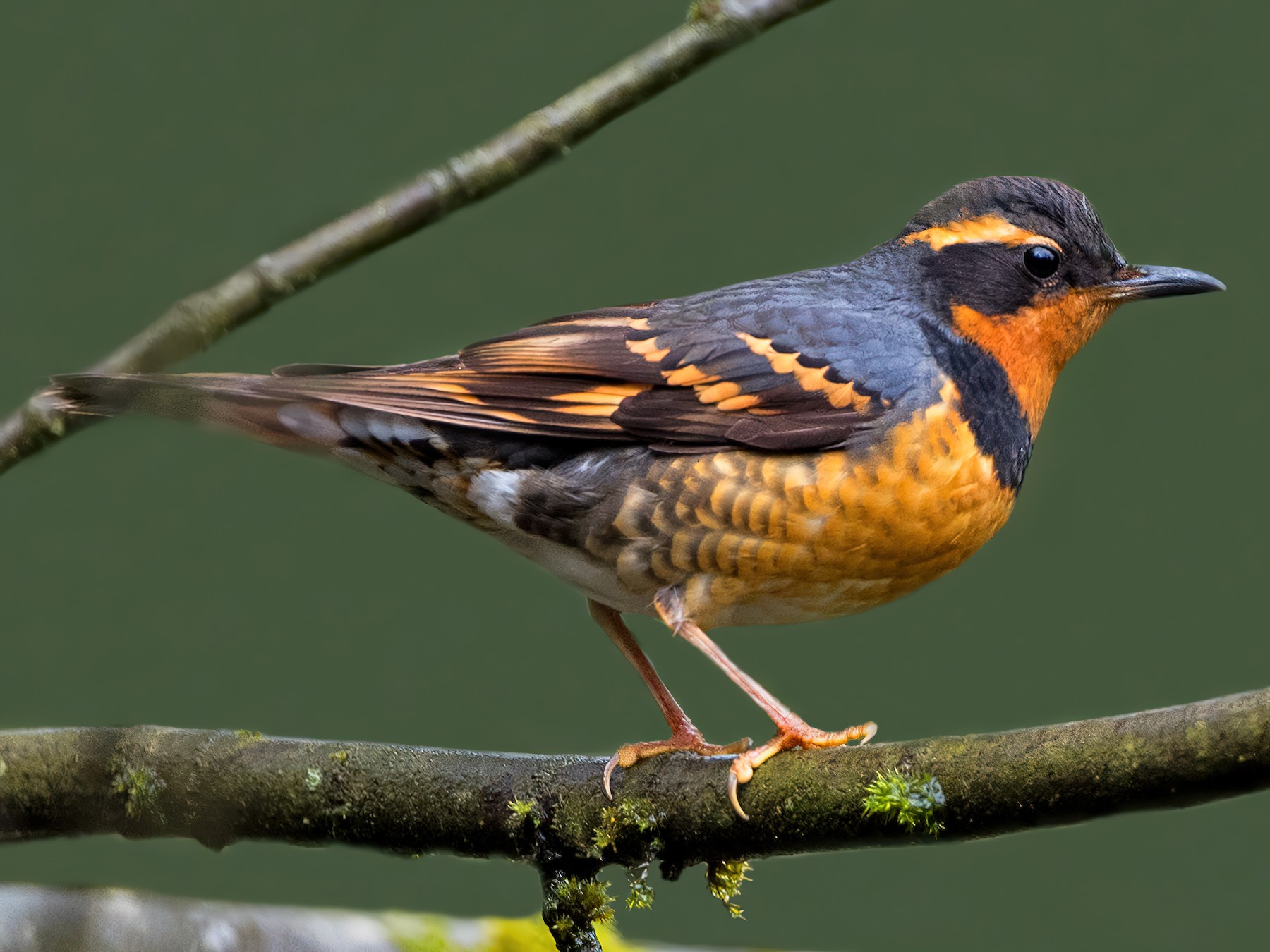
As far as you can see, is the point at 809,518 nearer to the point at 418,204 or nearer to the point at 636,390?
the point at 636,390

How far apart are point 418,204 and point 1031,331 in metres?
2.61

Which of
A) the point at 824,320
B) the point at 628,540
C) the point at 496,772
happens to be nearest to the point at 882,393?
the point at 824,320

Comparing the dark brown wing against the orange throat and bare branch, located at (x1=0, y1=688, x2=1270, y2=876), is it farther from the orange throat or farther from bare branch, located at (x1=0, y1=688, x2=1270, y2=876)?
bare branch, located at (x1=0, y1=688, x2=1270, y2=876)

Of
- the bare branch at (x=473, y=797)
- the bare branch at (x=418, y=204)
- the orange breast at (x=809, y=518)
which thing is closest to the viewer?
the bare branch at (x=418, y=204)

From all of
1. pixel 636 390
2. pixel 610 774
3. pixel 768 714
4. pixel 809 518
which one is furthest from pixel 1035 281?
pixel 610 774

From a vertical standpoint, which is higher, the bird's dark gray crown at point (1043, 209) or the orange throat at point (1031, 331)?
the bird's dark gray crown at point (1043, 209)

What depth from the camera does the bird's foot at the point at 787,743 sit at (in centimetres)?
353

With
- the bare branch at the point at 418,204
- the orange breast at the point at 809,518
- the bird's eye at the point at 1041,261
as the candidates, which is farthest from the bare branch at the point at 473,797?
the bird's eye at the point at 1041,261

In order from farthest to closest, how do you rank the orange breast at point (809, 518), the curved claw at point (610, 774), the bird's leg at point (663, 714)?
the orange breast at point (809, 518), the bird's leg at point (663, 714), the curved claw at point (610, 774)

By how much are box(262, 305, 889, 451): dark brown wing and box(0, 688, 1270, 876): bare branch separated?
47.6 inches

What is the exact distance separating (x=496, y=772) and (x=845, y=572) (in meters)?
1.43

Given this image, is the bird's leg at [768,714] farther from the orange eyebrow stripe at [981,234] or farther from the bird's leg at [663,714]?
the orange eyebrow stripe at [981,234]

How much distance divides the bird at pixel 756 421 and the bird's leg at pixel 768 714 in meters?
0.01

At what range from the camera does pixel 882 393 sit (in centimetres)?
430
